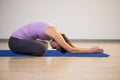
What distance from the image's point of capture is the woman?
3621mm

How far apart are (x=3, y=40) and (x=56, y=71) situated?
17.0ft

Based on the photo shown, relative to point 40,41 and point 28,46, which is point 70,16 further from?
point 28,46

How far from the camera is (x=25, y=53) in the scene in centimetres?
388

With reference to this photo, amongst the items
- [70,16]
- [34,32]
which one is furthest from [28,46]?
[70,16]

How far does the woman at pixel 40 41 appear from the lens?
11.9ft

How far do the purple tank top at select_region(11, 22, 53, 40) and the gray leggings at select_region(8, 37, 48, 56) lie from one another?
8 centimetres

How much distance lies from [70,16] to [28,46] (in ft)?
13.2

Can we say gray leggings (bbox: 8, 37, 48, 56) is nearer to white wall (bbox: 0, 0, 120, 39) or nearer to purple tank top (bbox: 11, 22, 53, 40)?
purple tank top (bbox: 11, 22, 53, 40)

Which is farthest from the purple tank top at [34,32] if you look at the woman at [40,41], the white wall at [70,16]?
the white wall at [70,16]

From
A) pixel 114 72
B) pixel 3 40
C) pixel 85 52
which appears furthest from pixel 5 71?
pixel 3 40

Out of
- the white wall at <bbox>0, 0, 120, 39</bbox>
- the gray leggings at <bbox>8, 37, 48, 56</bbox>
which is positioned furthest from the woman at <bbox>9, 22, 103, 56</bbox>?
the white wall at <bbox>0, 0, 120, 39</bbox>

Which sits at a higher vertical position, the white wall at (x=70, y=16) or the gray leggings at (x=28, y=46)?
the white wall at (x=70, y=16)

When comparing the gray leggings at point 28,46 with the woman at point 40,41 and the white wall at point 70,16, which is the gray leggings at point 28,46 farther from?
the white wall at point 70,16

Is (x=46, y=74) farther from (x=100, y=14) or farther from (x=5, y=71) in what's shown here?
(x=100, y=14)
